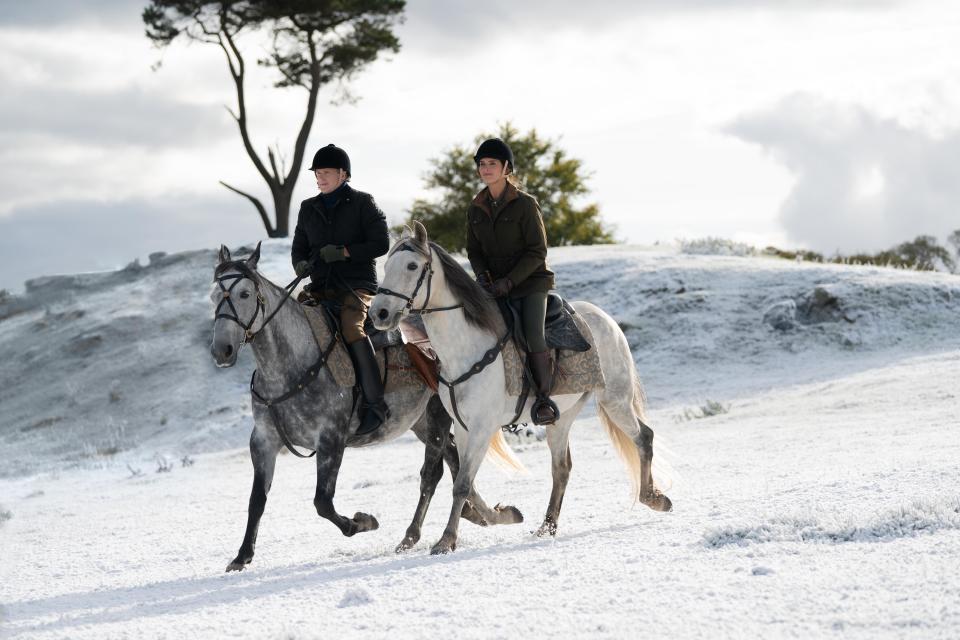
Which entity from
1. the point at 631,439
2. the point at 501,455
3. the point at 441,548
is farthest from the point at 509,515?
the point at 631,439

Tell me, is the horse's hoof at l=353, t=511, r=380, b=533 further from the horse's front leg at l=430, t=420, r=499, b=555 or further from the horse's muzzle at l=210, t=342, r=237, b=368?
the horse's muzzle at l=210, t=342, r=237, b=368

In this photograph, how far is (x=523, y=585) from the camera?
575 centimetres

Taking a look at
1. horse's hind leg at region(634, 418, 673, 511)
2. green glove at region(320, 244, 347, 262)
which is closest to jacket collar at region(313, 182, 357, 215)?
green glove at region(320, 244, 347, 262)

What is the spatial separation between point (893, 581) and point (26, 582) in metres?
6.46

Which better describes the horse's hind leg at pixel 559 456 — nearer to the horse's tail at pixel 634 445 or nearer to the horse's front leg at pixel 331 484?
the horse's tail at pixel 634 445

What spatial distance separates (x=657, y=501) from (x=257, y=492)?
3.24 metres

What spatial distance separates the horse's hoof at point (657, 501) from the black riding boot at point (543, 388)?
45.4 inches

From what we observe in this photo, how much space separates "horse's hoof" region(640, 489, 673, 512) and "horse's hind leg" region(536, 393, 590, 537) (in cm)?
68

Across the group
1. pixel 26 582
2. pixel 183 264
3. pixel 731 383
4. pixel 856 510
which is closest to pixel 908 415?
pixel 731 383

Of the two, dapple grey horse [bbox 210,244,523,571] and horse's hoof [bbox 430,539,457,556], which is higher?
dapple grey horse [bbox 210,244,523,571]

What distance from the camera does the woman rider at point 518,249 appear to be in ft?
26.0

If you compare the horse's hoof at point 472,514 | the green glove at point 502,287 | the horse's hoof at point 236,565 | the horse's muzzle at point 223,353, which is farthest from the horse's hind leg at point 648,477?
the horse's muzzle at point 223,353

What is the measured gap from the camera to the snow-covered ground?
529 centimetres

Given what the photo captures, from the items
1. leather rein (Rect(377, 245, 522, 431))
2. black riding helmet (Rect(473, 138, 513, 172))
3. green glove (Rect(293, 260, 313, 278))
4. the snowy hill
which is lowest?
the snowy hill
